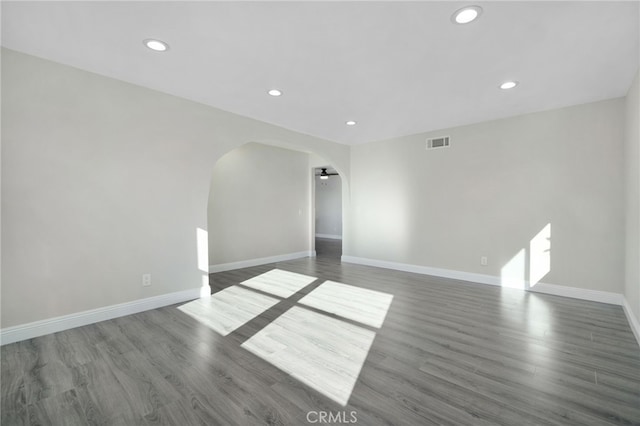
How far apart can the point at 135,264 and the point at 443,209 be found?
484cm

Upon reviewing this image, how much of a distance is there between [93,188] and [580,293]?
622 centimetres

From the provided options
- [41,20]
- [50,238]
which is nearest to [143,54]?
[41,20]

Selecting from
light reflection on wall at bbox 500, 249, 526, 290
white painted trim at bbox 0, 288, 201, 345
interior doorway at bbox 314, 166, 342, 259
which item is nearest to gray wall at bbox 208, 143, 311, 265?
white painted trim at bbox 0, 288, 201, 345

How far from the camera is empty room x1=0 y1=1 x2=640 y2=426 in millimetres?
2012

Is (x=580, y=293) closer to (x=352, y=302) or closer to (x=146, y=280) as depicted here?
(x=352, y=302)

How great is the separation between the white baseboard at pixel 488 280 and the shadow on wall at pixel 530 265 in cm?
8

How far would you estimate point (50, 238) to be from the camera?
9.34 feet

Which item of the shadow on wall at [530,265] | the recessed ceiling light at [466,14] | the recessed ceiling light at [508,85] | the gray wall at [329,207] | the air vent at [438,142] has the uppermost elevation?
the recessed ceiling light at [508,85]

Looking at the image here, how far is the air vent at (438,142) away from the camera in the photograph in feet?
17.0

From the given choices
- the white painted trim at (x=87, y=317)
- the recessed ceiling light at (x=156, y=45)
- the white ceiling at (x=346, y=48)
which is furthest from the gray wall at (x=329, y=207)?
the recessed ceiling light at (x=156, y=45)

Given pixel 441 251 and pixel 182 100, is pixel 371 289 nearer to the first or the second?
pixel 441 251

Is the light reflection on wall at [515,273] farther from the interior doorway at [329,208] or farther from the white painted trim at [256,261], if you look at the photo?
the interior doorway at [329,208]

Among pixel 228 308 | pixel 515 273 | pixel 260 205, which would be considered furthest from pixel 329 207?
pixel 228 308

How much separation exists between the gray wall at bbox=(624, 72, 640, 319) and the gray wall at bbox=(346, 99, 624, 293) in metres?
0.28
